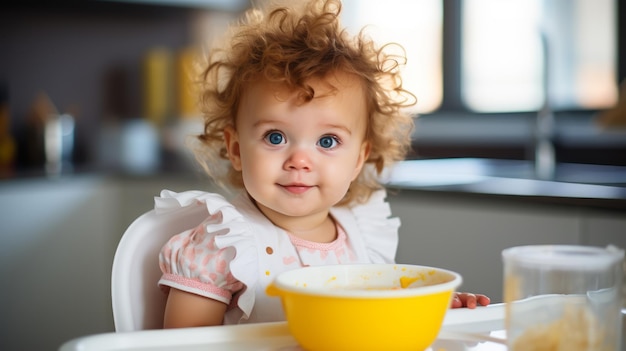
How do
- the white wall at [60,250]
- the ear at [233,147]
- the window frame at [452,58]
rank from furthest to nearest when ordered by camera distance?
1. the window frame at [452,58]
2. the white wall at [60,250]
3. the ear at [233,147]

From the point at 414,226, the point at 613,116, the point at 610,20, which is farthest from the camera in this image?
the point at 610,20

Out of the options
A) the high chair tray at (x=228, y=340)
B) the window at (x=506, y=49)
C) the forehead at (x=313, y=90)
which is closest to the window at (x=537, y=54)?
the window at (x=506, y=49)

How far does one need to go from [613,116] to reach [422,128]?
3.74ft

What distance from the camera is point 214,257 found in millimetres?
1082

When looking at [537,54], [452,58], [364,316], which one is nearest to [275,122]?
[364,316]

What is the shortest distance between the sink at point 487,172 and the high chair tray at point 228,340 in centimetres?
126

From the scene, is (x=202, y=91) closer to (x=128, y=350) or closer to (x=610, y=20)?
(x=128, y=350)

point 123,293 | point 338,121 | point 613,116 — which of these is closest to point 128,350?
point 123,293

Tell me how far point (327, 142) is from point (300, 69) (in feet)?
0.35

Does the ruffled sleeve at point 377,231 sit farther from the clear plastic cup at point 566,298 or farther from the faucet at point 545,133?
the faucet at point 545,133

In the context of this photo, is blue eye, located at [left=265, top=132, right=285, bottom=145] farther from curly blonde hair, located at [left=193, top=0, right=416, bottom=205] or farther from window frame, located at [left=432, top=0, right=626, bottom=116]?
window frame, located at [left=432, top=0, right=626, bottom=116]

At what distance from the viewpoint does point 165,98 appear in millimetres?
3875

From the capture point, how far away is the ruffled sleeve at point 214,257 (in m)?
1.07

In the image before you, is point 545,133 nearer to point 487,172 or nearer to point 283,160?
point 487,172
